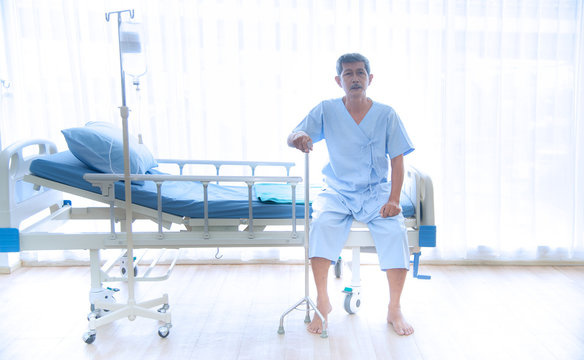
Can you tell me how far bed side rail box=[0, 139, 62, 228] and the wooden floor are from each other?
1.82 feet

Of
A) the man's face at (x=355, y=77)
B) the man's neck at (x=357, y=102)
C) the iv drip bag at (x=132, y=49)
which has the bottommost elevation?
the man's neck at (x=357, y=102)

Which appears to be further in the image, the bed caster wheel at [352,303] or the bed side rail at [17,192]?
the bed caster wheel at [352,303]

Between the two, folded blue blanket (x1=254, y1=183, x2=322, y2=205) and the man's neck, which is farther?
the man's neck

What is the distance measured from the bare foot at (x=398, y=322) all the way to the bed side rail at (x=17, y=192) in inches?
69.7

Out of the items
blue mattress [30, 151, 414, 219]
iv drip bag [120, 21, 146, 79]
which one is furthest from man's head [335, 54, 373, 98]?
iv drip bag [120, 21, 146, 79]

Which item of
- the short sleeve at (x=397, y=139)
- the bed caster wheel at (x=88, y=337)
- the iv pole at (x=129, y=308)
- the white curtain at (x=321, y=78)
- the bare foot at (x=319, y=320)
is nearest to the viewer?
the iv pole at (x=129, y=308)

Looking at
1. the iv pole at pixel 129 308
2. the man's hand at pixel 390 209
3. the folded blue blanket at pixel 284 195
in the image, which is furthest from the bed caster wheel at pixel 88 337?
the man's hand at pixel 390 209

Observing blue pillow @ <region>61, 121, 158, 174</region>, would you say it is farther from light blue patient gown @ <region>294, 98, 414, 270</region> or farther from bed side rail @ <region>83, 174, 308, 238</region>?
light blue patient gown @ <region>294, 98, 414, 270</region>

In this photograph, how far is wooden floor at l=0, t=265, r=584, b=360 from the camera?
220 cm

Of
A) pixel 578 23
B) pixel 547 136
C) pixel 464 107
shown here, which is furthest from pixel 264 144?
pixel 578 23

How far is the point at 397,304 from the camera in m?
2.44

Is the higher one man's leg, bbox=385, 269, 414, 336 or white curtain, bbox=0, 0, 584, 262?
white curtain, bbox=0, 0, 584, 262

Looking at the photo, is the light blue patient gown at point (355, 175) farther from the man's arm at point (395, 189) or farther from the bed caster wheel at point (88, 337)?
the bed caster wheel at point (88, 337)

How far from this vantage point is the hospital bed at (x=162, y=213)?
2229 mm
